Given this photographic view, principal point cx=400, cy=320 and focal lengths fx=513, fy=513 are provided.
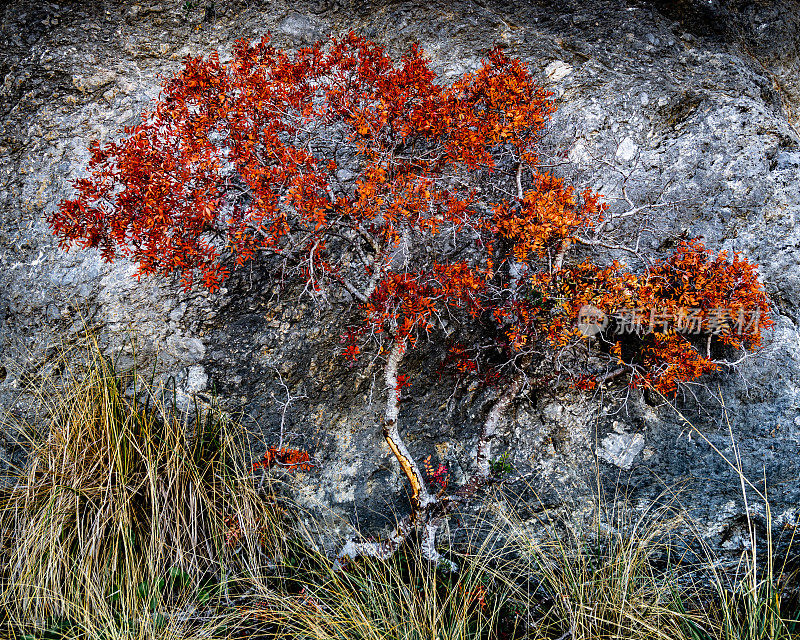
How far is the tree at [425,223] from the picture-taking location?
209 cm

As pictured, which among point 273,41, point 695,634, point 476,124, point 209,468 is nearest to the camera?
point 695,634

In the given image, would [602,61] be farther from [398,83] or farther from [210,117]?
[210,117]

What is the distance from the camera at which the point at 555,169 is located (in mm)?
2721

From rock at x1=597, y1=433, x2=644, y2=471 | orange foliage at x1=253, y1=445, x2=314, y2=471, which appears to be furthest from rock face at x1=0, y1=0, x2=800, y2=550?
orange foliage at x1=253, y1=445, x2=314, y2=471

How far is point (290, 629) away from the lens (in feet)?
7.16

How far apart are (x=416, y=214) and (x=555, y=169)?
3.07 ft

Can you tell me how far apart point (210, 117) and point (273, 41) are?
1.23 metres

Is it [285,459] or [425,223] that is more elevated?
[425,223]

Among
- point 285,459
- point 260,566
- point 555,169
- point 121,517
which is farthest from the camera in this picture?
point 555,169

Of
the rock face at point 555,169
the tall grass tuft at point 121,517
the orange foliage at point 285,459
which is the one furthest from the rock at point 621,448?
the tall grass tuft at point 121,517

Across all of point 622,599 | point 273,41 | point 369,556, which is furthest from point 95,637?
point 273,41

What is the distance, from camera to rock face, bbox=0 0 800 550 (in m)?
2.40

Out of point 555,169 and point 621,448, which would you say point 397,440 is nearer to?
point 621,448

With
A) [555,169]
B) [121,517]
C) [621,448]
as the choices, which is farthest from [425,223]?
[121,517]
